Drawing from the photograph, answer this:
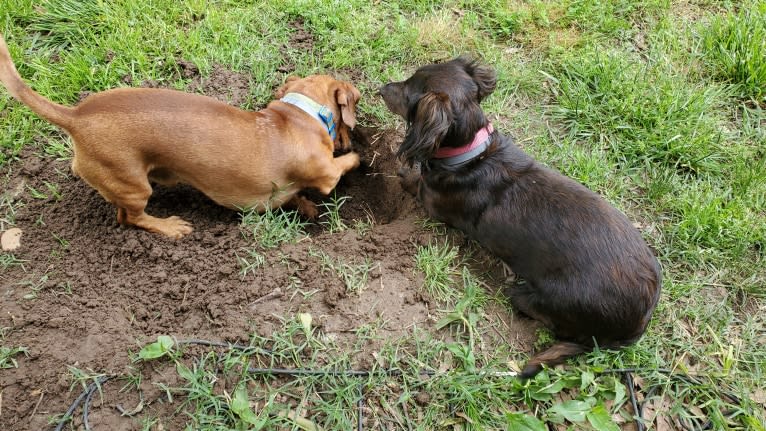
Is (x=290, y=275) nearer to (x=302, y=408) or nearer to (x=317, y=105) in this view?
(x=302, y=408)

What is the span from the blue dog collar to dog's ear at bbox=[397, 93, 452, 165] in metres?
0.77

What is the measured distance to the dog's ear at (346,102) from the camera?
354 centimetres

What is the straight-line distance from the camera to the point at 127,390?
8.43 feet

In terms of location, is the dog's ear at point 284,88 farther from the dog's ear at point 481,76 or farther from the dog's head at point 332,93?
the dog's ear at point 481,76

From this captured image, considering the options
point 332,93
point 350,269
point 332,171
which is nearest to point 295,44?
point 332,93

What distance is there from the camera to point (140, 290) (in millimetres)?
2938

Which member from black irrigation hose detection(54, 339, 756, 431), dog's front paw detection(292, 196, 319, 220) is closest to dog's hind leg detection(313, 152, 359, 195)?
dog's front paw detection(292, 196, 319, 220)

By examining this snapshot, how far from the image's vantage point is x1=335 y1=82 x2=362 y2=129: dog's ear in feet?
11.6

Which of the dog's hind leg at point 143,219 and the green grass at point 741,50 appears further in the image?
the green grass at point 741,50

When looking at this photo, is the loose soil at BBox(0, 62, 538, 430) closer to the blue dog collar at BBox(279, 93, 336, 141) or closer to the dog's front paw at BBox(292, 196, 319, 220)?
the dog's front paw at BBox(292, 196, 319, 220)

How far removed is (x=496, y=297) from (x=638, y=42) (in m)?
2.72

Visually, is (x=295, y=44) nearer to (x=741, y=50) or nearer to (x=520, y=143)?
(x=520, y=143)

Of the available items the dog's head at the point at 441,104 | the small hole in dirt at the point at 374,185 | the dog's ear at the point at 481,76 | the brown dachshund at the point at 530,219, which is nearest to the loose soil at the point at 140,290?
the small hole in dirt at the point at 374,185

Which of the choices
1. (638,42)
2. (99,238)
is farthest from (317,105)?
(638,42)
